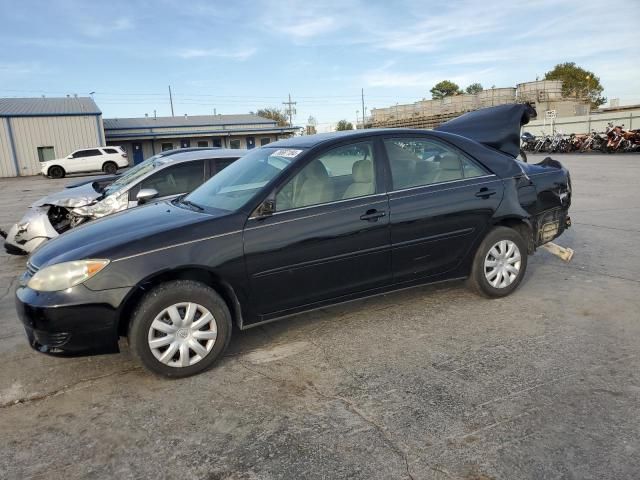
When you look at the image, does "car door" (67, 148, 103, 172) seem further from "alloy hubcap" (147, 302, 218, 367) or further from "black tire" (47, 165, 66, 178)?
"alloy hubcap" (147, 302, 218, 367)

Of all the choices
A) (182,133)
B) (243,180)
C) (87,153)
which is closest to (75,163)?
(87,153)

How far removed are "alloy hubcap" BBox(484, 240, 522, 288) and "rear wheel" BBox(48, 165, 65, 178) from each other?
2975 centimetres

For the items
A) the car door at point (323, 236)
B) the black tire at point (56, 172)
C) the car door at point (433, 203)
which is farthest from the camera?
the black tire at point (56, 172)

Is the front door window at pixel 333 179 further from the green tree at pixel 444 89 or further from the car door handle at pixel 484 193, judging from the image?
the green tree at pixel 444 89

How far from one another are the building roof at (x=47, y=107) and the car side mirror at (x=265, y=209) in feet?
121

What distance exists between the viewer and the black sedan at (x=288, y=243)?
10.5 ft

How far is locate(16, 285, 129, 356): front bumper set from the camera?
10.2ft

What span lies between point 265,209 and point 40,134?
122 feet

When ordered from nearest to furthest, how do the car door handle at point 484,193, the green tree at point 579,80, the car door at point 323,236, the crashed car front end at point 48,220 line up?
the car door at point 323,236 → the car door handle at point 484,193 → the crashed car front end at point 48,220 → the green tree at point 579,80

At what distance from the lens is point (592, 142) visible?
79.5ft

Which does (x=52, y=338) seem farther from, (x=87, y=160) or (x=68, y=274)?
(x=87, y=160)

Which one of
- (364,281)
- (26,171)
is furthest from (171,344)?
(26,171)

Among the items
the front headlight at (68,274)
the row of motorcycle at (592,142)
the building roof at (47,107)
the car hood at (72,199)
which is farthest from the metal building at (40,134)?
the front headlight at (68,274)

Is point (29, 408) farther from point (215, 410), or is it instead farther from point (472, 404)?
point (472, 404)
